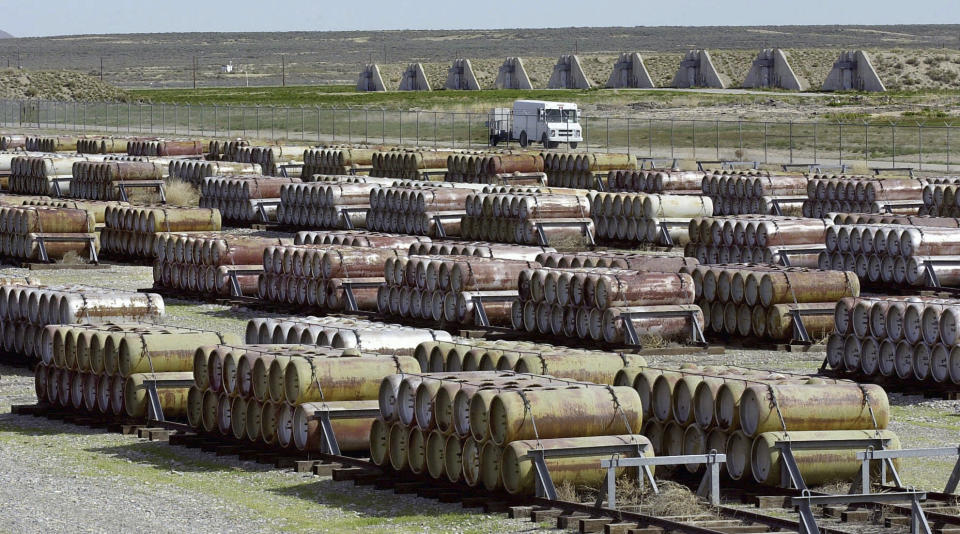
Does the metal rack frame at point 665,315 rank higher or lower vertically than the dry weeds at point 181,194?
lower

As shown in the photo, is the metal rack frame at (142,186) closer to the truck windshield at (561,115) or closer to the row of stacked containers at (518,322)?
the row of stacked containers at (518,322)

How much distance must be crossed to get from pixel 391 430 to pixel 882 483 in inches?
203

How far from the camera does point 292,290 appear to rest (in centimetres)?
3359

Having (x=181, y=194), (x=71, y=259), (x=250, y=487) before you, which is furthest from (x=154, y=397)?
(x=181, y=194)

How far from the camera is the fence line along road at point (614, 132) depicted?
3100 inches

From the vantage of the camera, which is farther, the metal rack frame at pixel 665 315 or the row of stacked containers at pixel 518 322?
the metal rack frame at pixel 665 315

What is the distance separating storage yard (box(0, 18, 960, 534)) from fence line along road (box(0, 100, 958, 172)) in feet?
99.1

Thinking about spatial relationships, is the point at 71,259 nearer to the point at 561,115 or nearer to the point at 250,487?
the point at 250,487

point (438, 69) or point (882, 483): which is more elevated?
point (438, 69)

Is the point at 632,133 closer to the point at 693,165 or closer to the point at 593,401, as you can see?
the point at 693,165

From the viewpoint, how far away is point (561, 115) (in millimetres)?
86312

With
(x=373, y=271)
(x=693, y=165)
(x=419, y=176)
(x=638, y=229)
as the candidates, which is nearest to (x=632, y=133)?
(x=693, y=165)

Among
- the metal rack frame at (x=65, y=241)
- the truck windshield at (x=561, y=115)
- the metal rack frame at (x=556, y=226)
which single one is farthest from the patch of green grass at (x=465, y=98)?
the metal rack frame at (x=65, y=241)

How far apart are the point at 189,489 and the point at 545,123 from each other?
6936cm
